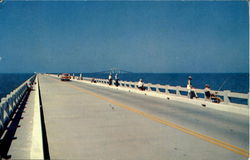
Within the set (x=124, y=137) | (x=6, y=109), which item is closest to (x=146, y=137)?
(x=124, y=137)

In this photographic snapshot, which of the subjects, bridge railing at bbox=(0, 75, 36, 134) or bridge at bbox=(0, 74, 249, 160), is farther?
bridge railing at bbox=(0, 75, 36, 134)

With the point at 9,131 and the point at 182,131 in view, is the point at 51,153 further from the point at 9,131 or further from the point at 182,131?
the point at 182,131

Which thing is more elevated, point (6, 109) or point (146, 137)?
point (6, 109)

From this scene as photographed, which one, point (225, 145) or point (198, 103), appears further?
point (198, 103)

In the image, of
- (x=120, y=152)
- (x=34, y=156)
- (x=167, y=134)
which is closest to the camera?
(x=34, y=156)

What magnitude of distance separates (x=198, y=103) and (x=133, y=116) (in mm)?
6764

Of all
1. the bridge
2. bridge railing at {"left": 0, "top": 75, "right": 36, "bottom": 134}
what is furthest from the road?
bridge railing at {"left": 0, "top": 75, "right": 36, "bottom": 134}

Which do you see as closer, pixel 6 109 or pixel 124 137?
pixel 124 137

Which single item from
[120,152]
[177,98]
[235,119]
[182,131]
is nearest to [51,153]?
[120,152]

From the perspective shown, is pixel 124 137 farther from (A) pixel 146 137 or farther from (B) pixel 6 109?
(B) pixel 6 109

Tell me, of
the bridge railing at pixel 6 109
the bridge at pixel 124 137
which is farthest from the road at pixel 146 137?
the bridge railing at pixel 6 109

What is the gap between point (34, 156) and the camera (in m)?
5.80

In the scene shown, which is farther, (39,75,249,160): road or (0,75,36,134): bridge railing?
(0,75,36,134): bridge railing

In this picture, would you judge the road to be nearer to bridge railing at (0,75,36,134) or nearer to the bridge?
the bridge
